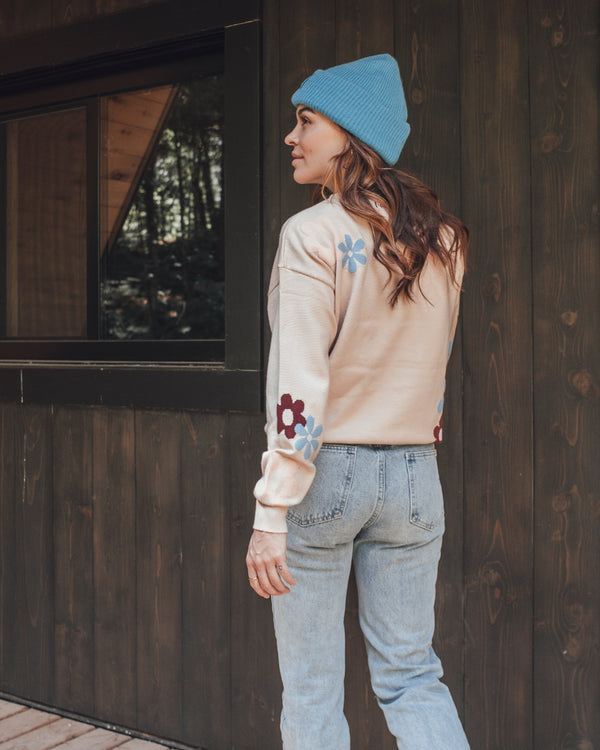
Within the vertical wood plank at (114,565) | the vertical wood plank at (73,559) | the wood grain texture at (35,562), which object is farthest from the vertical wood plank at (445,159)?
the wood grain texture at (35,562)

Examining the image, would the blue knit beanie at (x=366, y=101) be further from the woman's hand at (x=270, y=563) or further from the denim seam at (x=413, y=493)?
the woman's hand at (x=270, y=563)

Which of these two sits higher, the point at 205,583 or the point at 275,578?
the point at 275,578

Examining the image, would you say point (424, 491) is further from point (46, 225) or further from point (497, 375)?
point (46, 225)

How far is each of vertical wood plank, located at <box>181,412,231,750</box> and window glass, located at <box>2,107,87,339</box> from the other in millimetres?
692

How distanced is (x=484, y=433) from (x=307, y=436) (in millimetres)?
709

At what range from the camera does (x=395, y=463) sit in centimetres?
142

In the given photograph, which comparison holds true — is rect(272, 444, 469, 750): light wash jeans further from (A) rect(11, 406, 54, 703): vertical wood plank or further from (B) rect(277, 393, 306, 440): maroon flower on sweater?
(A) rect(11, 406, 54, 703): vertical wood plank

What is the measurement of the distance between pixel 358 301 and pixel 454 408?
0.64 m

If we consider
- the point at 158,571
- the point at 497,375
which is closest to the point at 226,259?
the point at 497,375

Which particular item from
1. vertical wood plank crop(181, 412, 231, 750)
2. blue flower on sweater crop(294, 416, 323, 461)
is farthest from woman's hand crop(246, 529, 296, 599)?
vertical wood plank crop(181, 412, 231, 750)

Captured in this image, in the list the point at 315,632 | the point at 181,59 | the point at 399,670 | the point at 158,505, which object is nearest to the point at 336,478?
the point at 315,632

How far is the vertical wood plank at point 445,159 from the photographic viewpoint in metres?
1.92

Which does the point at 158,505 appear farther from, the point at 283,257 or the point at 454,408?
the point at 283,257

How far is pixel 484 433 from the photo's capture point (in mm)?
1896
